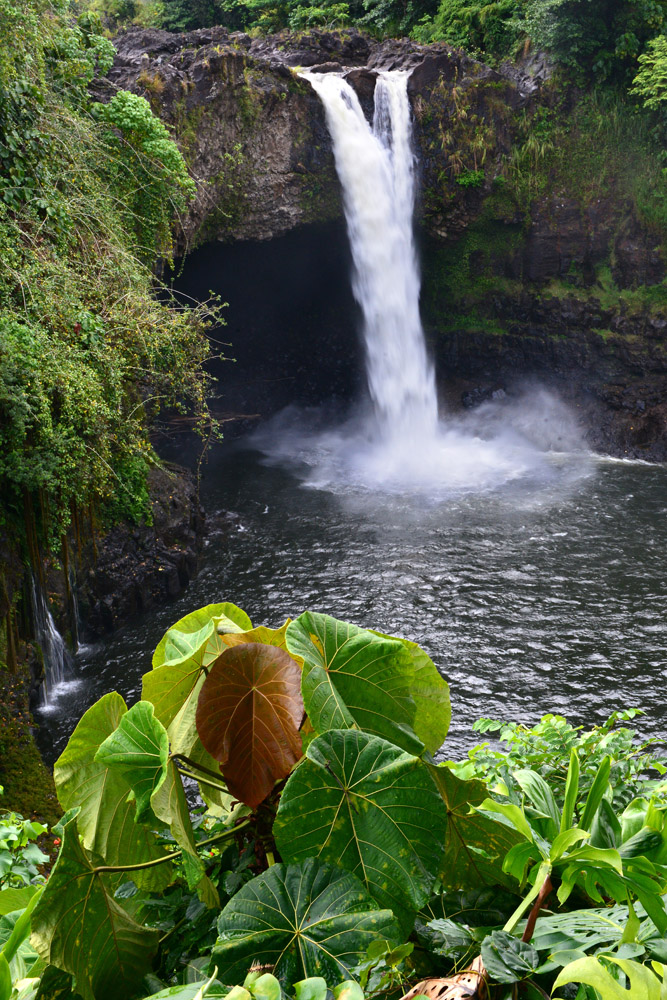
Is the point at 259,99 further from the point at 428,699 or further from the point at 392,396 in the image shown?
the point at 428,699

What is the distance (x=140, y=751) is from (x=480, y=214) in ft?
52.9

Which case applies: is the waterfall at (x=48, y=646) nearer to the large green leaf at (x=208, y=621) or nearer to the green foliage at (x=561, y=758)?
the green foliage at (x=561, y=758)

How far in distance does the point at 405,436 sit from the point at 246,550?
646 centimetres

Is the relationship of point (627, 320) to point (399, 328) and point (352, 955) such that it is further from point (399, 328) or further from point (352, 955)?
point (352, 955)

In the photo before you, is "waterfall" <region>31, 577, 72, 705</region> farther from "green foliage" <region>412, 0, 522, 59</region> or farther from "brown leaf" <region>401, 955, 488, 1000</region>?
"green foliage" <region>412, 0, 522, 59</region>

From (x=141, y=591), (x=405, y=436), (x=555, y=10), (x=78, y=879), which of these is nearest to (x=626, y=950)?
(x=78, y=879)

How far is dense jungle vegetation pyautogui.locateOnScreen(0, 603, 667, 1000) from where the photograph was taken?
0.72 metres

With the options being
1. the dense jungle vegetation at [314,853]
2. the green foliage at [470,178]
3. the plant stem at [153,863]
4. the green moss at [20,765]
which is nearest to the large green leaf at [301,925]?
the dense jungle vegetation at [314,853]

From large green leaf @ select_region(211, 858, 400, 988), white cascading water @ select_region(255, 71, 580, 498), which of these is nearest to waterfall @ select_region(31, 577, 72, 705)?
white cascading water @ select_region(255, 71, 580, 498)

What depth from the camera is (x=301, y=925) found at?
0.77 metres

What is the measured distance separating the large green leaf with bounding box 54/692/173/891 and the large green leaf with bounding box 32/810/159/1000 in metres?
0.11

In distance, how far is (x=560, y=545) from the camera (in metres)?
9.95

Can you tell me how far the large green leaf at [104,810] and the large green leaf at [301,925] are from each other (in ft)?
0.87

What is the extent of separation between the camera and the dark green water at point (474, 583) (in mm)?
7094
